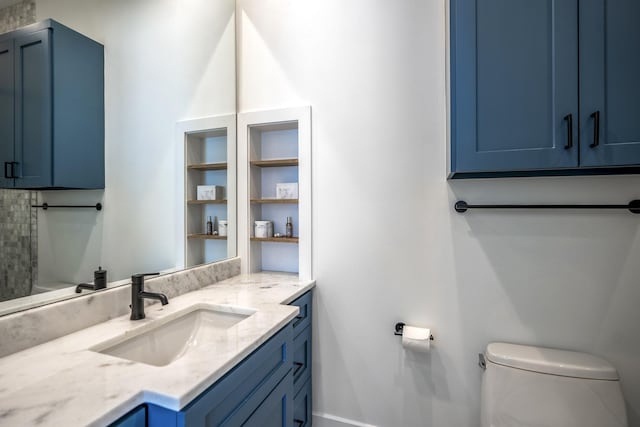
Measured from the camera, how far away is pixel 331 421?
1.68 metres

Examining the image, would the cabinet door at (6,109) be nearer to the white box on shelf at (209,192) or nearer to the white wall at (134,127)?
the white wall at (134,127)

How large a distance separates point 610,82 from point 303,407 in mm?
2027

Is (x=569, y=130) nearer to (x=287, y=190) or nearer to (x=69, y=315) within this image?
(x=287, y=190)

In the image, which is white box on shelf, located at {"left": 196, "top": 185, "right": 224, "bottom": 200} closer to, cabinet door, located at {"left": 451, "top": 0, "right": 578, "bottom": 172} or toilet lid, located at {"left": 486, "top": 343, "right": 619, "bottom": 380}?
cabinet door, located at {"left": 451, "top": 0, "right": 578, "bottom": 172}

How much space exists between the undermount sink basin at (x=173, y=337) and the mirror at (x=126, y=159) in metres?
0.28

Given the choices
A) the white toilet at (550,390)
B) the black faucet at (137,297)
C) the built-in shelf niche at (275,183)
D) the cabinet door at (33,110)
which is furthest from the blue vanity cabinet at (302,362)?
the cabinet door at (33,110)

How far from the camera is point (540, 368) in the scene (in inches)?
47.3

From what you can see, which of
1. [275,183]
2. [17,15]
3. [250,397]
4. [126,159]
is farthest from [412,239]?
[17,15]

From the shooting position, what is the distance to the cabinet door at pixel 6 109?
34.3 inches

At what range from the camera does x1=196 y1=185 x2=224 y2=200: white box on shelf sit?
1713 millimetres

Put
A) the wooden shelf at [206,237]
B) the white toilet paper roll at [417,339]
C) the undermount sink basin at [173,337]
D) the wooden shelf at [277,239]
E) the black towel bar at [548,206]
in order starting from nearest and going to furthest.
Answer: the undermount sink basin at [173,337] → the black towel bar at [548,206] → the white toilet paper roll at [417,339] → the wooden shelf at [206,237] → the wooden shelf at [277,239]

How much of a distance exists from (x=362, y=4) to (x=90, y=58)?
1.36 meters

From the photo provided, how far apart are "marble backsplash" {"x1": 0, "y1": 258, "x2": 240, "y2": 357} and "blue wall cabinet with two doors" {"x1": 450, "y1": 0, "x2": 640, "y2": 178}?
4.64 feet

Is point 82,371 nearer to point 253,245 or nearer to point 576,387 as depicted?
point 253,245
